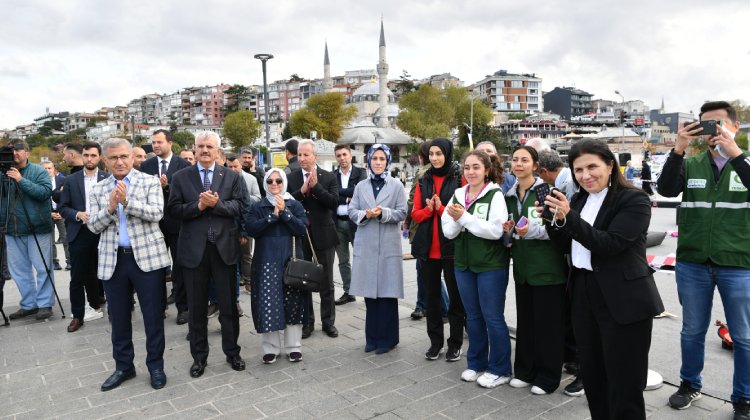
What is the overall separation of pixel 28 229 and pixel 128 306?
296 centimetres

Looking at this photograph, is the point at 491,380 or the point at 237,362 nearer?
the point at 491,380

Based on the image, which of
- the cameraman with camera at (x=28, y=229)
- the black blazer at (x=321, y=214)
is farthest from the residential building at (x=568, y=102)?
the cameraman with camera at (x=28, y=229)

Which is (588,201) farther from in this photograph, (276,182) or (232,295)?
(232,295)

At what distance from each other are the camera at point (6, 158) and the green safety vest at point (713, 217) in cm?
656

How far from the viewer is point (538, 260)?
3762mm

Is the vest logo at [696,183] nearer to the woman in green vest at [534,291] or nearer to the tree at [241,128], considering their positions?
the woman in green vest at [534,291]

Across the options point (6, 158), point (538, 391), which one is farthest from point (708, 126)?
point (6, 158)

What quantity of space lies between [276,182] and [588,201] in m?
2.68

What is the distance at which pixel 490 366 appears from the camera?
4.08 meters

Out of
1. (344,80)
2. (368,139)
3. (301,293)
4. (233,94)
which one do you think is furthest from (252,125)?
(301,293)

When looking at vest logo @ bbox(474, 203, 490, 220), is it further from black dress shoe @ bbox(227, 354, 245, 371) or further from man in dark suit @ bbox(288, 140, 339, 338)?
black dress shoe @ bbox(227, 354, 245, 371)

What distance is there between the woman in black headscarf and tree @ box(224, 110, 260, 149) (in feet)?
235

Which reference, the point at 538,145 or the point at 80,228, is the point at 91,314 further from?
the point at 538,145

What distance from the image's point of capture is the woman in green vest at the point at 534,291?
12.3 ft
